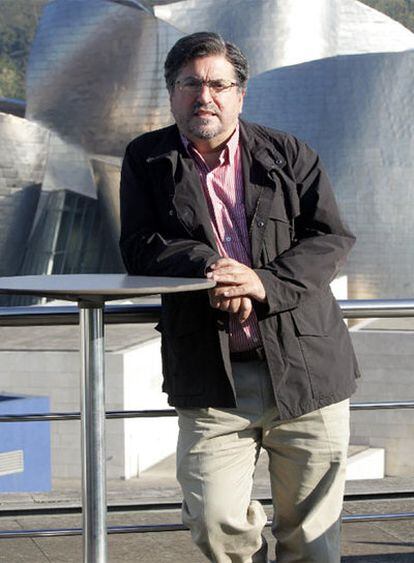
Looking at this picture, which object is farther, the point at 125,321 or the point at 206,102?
the point at 125,321

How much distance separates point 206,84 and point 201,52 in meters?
0.07

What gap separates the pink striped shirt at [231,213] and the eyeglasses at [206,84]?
0.11m

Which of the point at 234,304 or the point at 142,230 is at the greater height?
the point at 142,230

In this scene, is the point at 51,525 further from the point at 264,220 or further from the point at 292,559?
the point at 264,220

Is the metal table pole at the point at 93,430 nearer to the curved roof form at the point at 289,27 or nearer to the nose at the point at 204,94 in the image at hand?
the nose at the point at 204,94

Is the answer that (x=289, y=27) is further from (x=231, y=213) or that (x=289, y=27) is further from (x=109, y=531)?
(x=231, y=213)

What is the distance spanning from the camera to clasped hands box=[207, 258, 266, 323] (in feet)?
7.63

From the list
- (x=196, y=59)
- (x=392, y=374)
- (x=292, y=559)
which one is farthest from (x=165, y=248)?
(x=392, y=374)

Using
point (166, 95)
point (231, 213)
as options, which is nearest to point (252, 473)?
point (231, 213)

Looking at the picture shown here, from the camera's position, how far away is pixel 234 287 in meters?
2.34

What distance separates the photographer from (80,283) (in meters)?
2.30

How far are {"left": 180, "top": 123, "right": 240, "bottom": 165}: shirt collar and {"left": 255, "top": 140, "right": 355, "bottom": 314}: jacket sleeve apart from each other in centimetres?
14

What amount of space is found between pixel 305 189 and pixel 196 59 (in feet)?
1.24

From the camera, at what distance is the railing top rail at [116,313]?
2908 millimetres
